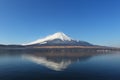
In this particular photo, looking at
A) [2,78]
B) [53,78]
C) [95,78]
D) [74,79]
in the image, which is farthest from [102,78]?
[2,78]

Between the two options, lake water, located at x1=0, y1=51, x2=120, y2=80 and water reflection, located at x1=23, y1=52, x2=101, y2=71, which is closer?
lake water, located at x1=0, y1=51, x2=120, y2=80

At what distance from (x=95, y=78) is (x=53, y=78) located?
224 inches

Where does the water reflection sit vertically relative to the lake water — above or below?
above

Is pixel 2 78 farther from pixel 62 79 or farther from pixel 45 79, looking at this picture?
pixel 62 79

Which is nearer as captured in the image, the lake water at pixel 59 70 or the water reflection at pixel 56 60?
the lake water at pixel 59 70

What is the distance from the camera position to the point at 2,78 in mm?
26969

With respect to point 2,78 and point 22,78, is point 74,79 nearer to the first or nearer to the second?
point 22,78

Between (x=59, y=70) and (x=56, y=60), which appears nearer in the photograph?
(x=59, y=70)

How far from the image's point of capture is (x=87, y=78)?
27828mm

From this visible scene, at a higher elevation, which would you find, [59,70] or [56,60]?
[56,60]

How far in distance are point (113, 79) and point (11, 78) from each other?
13.5m

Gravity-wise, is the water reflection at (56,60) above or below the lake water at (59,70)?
above

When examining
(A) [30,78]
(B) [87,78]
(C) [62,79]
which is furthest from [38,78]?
(B) [87,78]

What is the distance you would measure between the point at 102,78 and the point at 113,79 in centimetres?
147
